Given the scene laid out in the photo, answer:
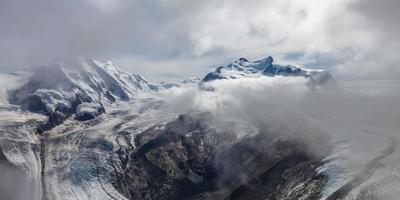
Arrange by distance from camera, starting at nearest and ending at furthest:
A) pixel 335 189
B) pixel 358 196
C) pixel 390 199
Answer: pixel 390 199
pixel 358 196
pixel 335 189

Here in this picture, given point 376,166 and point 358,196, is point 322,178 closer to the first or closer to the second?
point 376,166

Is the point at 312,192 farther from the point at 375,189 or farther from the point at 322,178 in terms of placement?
the point at 375,189

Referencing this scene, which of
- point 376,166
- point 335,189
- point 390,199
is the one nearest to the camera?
point 390,199

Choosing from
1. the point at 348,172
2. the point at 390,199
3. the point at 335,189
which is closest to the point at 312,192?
the point at 335,189

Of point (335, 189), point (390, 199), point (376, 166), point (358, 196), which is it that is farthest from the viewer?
point (376, 166)

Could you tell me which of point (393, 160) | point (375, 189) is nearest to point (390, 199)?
point (375, 189)

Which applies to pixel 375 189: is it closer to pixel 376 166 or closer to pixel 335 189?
pixel 335 189

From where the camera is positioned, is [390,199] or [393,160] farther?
[393,160]

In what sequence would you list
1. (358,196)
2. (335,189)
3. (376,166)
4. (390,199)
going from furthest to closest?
(376,166) → (335,189) → (358,196) → (390,199)

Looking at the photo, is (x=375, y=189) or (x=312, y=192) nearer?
(x=375, y=189)
